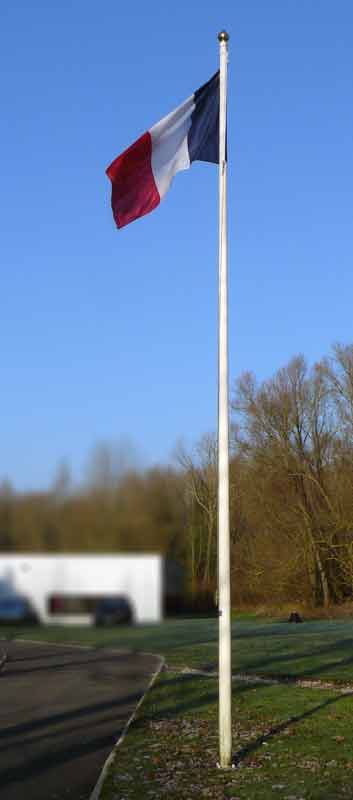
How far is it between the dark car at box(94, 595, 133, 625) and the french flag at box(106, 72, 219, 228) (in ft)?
15.9

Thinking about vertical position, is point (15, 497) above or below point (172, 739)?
above

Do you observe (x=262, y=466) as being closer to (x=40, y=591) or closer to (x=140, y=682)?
(x=140, y=682)

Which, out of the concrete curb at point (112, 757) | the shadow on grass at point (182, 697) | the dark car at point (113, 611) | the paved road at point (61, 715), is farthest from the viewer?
the shadow on grass at point (182, 697)

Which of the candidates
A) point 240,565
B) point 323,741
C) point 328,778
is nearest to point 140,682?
point 240,565

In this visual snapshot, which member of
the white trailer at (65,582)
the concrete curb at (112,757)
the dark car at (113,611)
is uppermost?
the white trailer at (65,582)

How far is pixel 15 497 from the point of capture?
789cm

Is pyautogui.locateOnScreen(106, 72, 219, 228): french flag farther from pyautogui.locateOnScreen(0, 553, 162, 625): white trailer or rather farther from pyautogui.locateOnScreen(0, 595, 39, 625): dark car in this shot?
pyautogui.locateOnScreen(0, 595, 39, 625): dark car

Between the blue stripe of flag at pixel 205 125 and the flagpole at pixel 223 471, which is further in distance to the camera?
the blue stripe of flag at pixel 205 125

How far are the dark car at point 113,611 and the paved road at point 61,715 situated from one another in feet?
7.01

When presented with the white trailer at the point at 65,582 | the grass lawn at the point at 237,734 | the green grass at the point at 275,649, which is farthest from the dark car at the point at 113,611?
the green grass at the point at 275,649

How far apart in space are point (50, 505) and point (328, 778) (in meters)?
4.61

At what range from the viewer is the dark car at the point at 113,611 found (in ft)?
27.0

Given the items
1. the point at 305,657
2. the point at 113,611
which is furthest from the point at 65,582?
the point at 305,657

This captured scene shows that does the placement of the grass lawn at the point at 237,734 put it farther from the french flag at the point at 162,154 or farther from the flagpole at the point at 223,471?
the french flag at the point at 162,154
